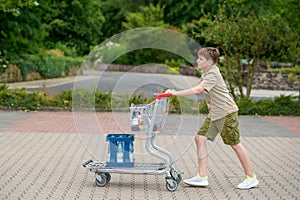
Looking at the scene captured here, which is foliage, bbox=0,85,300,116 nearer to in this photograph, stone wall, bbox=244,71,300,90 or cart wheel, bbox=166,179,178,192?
cart wheel, bbox=166,179,178,192

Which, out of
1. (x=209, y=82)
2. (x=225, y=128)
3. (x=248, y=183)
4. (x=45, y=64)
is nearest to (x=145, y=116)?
(x=209, y=82)

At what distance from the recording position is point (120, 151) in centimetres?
753

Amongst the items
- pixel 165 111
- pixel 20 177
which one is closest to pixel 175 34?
pixel 165 111

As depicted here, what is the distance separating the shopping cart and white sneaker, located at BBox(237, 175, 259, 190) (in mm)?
716

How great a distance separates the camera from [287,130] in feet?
44.5

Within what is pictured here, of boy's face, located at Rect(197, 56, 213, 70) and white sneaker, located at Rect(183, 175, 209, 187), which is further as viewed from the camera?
white sneaker, located at Rect(183, 175, 209, 187)

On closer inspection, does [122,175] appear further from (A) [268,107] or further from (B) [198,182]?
(A) [268,107]

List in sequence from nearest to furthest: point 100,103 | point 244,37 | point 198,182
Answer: point 198,182 → point 100,103 → point 244,37

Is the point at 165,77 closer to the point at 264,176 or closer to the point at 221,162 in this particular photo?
the point at 221,162

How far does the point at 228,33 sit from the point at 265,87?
12.5 metres

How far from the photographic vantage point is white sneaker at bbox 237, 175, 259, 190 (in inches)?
296

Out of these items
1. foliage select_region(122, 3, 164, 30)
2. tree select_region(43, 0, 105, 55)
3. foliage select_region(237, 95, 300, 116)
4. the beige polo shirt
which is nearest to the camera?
the beige polo shirt

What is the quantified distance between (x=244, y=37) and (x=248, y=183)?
9.98m

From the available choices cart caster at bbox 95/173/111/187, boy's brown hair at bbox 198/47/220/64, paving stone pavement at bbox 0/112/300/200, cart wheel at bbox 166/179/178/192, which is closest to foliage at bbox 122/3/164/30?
paving stone pavement at bbox 0/112/300/200
